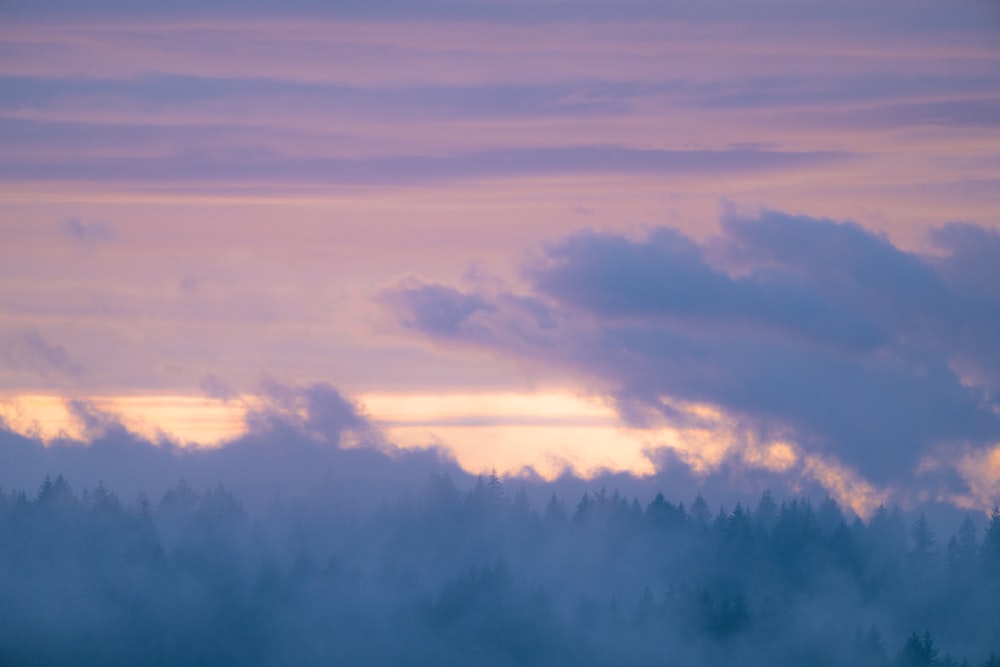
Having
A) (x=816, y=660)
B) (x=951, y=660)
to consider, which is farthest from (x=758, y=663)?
(x=951, y=660)

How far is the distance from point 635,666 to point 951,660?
131 ft

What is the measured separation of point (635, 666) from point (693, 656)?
309 inches

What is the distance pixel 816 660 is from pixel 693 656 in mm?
16463

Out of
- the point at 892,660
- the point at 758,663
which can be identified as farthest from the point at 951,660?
the point at 758,663

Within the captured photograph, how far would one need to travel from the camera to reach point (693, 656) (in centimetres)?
19688

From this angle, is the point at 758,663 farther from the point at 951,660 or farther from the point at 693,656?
the point at 951,660

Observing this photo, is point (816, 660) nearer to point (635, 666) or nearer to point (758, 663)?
point (758, 663)

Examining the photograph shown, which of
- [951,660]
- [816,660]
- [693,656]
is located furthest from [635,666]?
[951,660]

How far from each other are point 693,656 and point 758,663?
30.4 feet

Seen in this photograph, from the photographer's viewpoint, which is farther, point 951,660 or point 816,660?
point 816,660

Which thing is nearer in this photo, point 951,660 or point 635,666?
point 951,660

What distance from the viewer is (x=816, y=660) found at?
199000 mm

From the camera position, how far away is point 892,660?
7603 inches

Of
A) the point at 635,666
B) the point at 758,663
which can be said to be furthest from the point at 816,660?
the point at 635,666
